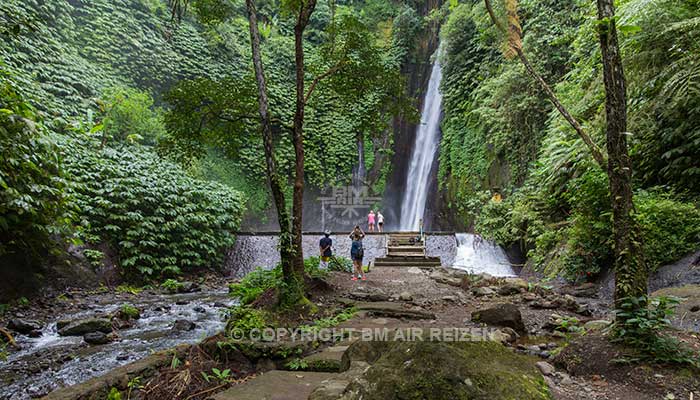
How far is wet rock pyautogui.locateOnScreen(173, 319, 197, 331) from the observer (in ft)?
17.8

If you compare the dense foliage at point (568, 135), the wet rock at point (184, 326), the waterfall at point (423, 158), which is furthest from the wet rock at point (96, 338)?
the waterfall at point (423, 158)

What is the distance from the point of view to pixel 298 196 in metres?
5.37

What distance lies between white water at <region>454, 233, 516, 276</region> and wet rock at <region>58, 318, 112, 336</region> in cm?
884

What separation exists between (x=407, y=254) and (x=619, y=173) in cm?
885

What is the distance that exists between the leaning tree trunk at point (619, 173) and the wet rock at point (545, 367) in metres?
0.82

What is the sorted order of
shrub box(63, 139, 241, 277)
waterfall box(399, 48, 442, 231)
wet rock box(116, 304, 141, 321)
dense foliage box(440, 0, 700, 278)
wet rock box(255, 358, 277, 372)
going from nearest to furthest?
1. wet rock box(255, 358, 277, 372)
2. dense foliage box(440, 0, 700, 278)
3. wet rock box(116, 304, 141, 321)
4. shrub box(63, 139, 241, 277)
5. waterfall box(399, 48, 442, 231)

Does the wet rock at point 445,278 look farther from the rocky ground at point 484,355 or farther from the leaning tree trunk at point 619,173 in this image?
the leaning tree trunk at point 619,173

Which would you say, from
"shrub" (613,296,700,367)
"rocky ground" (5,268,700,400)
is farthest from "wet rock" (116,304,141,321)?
"shrub" (613,296,700,367)

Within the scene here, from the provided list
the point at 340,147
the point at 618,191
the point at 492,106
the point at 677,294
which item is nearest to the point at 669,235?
the point at 677,294

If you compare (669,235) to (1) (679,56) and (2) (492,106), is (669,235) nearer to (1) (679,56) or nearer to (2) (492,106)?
(1) (679,56)

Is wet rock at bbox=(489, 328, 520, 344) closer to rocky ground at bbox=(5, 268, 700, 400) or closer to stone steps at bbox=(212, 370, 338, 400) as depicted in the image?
rocky ground at bbox=(5, 268, 700, 400)

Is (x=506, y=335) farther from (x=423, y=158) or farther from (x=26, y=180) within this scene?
(x=423, y=158)

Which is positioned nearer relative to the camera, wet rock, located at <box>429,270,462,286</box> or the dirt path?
the dirt path

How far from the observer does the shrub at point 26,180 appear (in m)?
4.36
